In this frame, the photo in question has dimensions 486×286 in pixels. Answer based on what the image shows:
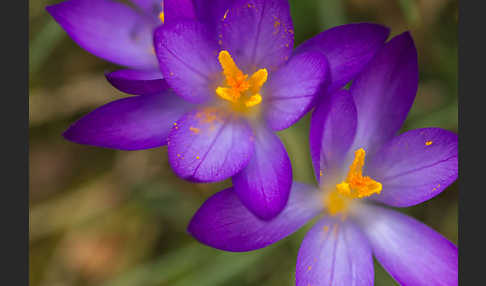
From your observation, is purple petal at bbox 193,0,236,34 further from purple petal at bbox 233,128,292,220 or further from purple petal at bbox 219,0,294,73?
purple petal at bbox 233,128,292,220

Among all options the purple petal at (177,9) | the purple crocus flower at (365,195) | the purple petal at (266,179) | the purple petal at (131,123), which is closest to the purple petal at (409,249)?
the purple crocus flower at (365,195)

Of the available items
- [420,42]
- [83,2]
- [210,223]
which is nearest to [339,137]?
[210,223]

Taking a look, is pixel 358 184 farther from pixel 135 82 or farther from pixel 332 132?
pixel 135 82

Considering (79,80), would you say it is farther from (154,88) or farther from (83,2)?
(154,88)

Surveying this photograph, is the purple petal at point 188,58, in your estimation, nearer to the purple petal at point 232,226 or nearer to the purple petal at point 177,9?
the purple petal at point 177,9

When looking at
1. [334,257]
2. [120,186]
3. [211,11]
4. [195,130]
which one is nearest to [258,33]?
[211,11]

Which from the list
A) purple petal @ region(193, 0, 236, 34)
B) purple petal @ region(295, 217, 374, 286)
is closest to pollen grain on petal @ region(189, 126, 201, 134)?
purple petal @ region(193, 0, 236, 34)

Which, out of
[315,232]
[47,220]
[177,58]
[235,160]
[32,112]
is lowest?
[47,220]
